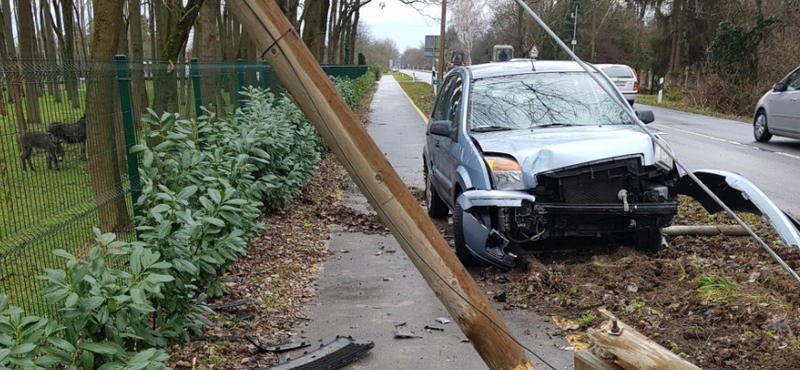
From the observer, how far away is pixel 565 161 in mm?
5820

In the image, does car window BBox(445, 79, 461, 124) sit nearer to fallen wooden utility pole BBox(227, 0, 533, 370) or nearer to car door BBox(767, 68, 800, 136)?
fallen wooden utility pole BBox(227, 0, 533, 370)

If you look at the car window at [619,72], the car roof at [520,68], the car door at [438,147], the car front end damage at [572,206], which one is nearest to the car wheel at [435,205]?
the car door at [438,147]

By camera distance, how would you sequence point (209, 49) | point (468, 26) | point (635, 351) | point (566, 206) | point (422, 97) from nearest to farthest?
point (635, 351) → point (566, 206) → point (209, 49) → point (422, 97) → point (468, 26)

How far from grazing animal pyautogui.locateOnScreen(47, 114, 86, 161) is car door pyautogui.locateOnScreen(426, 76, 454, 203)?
3659mm

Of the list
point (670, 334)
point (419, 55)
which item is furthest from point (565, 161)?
point (419, 55)

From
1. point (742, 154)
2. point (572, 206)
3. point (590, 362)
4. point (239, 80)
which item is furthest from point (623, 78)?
point (590, 362)

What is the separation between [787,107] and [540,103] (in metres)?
10.6

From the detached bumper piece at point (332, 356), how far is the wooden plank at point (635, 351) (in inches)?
79.3

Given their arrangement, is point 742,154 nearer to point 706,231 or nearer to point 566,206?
point 706,231

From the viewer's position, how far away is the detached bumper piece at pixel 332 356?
4.44 meters

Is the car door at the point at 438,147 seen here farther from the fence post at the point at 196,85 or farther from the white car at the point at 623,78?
the white car at the point at 623,78

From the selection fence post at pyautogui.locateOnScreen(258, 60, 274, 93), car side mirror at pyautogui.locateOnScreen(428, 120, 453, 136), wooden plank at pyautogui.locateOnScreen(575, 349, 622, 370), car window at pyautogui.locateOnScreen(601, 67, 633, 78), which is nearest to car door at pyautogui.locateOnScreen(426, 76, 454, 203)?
car side mirror at pyautogui.locateOnScreen(428, 120, 453, 136)

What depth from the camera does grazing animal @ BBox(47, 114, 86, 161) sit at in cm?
449

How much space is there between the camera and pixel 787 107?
15266 mm
